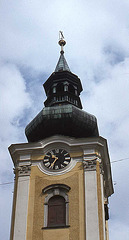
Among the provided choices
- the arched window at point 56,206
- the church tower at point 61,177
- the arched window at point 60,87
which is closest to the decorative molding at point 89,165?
the church tower at point 61,177

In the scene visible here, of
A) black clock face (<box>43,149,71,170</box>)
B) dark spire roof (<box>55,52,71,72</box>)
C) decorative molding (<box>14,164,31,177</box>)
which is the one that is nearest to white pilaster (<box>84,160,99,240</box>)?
black clock face (<box>43,149,71,170</box>)

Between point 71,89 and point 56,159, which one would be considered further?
point 71,89

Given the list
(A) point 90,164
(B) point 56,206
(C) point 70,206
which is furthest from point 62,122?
(C) point 70,206

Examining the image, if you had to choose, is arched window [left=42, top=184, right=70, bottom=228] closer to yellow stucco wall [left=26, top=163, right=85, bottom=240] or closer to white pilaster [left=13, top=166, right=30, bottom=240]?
yellow stucco wall [left=26, top=163, right=85, bottom=240]

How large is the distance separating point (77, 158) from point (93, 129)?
207 centimetres

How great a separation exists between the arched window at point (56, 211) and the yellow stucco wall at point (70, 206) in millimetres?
313

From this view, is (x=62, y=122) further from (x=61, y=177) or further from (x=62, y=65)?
(x=62, y=65)

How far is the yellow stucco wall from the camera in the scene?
21422mm

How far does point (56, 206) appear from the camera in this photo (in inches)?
885

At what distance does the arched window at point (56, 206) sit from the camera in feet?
71.8

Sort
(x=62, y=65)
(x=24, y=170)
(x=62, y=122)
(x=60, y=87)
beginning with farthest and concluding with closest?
(x=62, y=65), (x=60, y=87), (x=62, y=122), (x=24, y=170)

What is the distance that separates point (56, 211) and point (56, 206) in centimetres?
28

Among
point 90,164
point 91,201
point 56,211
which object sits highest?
point 90,164

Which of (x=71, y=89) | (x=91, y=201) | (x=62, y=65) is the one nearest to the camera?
(x=91, y=201)
